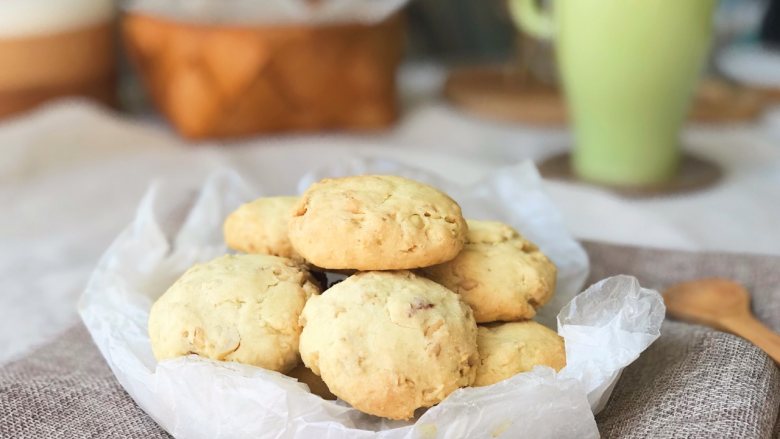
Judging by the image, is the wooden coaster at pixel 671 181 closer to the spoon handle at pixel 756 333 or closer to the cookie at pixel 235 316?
the spoon handle at pixel 756 333

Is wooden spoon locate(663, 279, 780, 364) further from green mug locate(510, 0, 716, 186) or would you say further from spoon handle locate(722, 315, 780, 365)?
green mug locate(510, 0, 716, 186)

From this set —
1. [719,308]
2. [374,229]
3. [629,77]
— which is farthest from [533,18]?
[374,229]

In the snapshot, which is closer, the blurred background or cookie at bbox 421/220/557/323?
cookie at bbox 421/220/557/323

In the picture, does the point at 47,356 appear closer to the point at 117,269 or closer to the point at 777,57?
the point at 117,269

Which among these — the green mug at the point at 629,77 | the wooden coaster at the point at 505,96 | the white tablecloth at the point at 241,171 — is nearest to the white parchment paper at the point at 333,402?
the white tablecloth at the point at 241,171

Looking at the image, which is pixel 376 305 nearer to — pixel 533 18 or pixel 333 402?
pixel 333 402

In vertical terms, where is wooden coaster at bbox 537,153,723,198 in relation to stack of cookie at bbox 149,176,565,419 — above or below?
below

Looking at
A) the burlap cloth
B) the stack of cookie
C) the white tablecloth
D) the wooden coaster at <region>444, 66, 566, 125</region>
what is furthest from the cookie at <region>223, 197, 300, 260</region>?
the wooden coaster at <region>444, 66, 566, 125</region>

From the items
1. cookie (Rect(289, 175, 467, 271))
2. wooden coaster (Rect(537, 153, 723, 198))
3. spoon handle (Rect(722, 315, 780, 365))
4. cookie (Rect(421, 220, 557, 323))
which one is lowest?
wooden coaster (Rect(537, 153, 723, 198))
